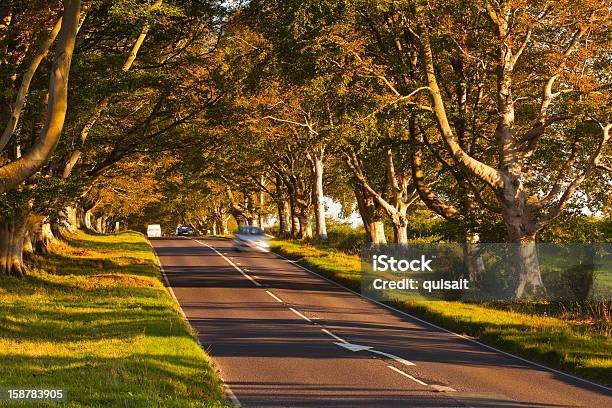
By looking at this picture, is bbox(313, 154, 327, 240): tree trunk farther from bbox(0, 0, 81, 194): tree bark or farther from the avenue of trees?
bbox(0, 0, 81, 194): tree bark

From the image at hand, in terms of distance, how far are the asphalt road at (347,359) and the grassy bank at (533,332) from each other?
0.67 m

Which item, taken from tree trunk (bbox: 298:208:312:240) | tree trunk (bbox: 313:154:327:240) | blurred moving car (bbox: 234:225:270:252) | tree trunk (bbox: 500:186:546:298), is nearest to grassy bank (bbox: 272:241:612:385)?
tree trunk (bbox: 500:186:546:298)

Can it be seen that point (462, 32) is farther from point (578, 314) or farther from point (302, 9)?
point (578, 314)

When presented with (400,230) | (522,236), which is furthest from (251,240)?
(522,236)

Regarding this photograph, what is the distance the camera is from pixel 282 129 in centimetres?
5009

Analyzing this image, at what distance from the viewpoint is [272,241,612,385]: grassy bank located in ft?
56.1

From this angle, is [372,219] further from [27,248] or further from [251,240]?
[27,248]

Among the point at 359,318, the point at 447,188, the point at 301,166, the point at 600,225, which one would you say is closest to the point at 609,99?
the point at 600,225

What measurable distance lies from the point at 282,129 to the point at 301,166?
10.8m

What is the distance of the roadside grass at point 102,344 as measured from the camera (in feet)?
38.8

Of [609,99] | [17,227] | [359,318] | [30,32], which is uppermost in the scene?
[30,32]

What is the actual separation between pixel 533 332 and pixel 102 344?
35.6 feet

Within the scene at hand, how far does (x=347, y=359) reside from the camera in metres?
16.9

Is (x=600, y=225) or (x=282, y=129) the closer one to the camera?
(x=600, y=225)
